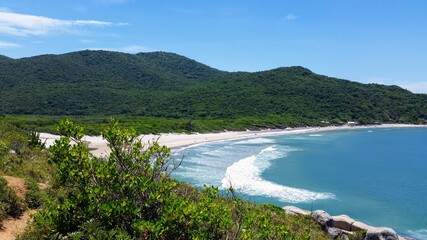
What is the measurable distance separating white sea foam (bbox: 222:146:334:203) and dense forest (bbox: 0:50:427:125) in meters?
52.6

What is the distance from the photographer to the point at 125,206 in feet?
17.9

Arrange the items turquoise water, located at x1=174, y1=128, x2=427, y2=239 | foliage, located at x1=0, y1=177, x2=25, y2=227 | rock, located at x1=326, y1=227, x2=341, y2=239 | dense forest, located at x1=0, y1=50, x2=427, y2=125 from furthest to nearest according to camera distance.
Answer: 1. dense forest, located at x1=0, y1=50, x2=427, y2=125
2. turquoise water, located at x1=174, y1=128, x2=427, y2=239
3. rock, located at x1=326, y1=227, x2=341, y2=239
4. foliage, located at x1=0, y1=177, x2=25, y2=227

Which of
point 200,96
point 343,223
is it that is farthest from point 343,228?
point 200,96

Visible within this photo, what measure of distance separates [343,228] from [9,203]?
46.5ft

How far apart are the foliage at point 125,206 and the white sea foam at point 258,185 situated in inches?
601

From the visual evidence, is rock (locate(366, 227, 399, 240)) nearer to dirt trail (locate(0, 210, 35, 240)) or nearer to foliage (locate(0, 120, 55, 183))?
foliage (locate(0, 120, 55, 183))

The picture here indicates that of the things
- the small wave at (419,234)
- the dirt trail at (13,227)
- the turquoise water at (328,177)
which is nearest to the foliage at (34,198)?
the dirt trail at (13,227)

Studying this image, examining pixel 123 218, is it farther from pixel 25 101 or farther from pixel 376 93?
pixel 376 93

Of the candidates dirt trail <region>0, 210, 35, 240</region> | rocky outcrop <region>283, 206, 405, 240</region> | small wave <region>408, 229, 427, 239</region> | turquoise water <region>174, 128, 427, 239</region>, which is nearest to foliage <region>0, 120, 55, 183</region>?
dirt trail <region>0, 210, 35, 240</region>

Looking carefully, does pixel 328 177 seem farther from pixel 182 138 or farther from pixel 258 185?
pixel 182 138

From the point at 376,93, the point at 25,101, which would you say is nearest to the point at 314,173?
the point at 25,101

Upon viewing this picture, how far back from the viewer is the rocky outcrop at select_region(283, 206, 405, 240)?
15.4 m

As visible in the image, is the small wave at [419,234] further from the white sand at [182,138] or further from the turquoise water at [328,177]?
the white sand at [182,138]

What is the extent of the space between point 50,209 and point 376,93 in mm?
132230
